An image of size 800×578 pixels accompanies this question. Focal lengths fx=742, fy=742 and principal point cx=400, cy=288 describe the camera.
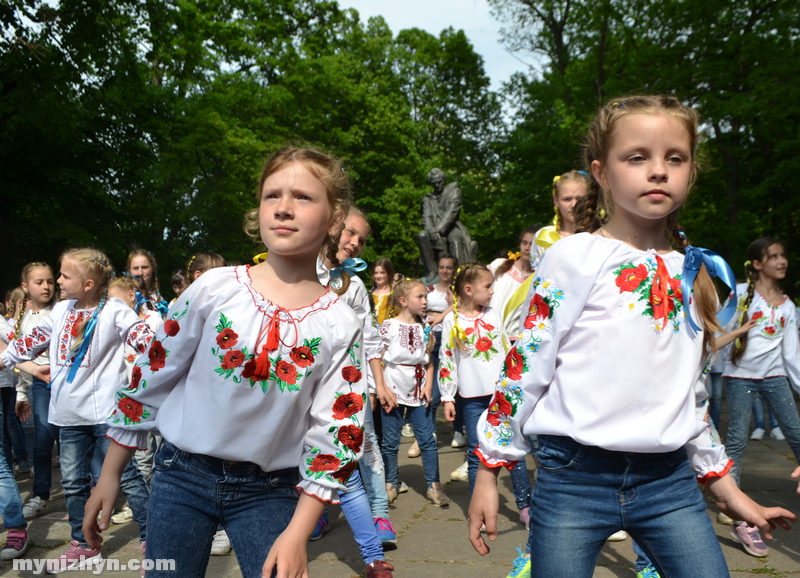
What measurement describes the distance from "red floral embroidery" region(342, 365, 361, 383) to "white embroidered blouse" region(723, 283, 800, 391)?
420 cm

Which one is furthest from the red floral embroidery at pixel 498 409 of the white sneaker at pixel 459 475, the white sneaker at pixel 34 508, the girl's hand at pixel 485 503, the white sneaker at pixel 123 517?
the white sneaker at pixel 34 508

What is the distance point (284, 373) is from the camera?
225cm

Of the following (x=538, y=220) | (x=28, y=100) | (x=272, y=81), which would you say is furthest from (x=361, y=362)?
→ (x=272, y=81)

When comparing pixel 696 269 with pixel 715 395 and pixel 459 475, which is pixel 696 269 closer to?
pixel 459 475

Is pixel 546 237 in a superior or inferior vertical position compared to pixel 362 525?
superior

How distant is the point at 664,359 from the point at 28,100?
15.1 meters

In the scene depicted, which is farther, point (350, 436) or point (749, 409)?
point (749, 409)

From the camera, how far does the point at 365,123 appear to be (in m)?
28.2

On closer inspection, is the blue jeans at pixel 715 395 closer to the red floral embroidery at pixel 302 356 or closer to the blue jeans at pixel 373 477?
the blue jeans at pixel 373 477

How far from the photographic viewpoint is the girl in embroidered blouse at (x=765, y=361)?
5410 mm

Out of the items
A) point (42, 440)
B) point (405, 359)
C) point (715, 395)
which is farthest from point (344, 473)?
point (715, 395)

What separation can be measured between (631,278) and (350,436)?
0.94 metres

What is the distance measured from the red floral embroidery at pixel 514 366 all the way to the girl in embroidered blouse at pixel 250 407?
0.47 metres

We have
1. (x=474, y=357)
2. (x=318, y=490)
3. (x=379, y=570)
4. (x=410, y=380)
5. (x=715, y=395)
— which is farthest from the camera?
(x=715, y=395)
